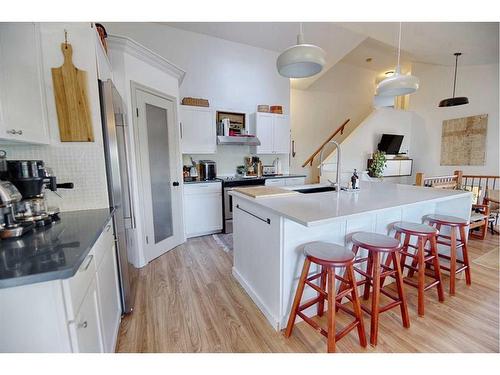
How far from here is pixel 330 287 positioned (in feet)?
4.36

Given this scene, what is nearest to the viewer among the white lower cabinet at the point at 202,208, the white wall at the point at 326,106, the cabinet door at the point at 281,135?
the white lower cabinet at the point at 202,208

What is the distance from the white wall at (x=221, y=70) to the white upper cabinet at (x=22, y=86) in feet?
7.90

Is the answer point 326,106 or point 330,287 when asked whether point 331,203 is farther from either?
point 326,106

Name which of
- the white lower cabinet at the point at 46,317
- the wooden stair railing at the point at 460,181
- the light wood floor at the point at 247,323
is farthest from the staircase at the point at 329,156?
the white lower cabinet at the point at 46,317

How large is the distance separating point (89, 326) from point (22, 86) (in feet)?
4.45

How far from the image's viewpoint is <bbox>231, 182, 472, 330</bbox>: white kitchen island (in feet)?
4.84

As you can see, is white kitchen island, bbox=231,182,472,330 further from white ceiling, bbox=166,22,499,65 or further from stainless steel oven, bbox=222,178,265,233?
white ceiling, bbox=166,22,499,65

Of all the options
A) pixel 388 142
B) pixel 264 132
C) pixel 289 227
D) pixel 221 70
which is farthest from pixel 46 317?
pixel 388 142

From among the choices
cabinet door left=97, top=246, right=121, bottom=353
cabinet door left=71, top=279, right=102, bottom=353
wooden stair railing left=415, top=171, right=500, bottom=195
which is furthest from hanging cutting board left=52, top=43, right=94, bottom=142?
wooden stair railing left=415, top=171, right=500, bottom=195

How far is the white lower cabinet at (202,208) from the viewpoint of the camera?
3434mm

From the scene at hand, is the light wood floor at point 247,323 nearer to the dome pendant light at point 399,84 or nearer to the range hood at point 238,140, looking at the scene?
the dome pendant light at point 399,84

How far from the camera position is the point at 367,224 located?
187 centimetres

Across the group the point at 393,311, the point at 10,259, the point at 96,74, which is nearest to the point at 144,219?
the point at 96,74
